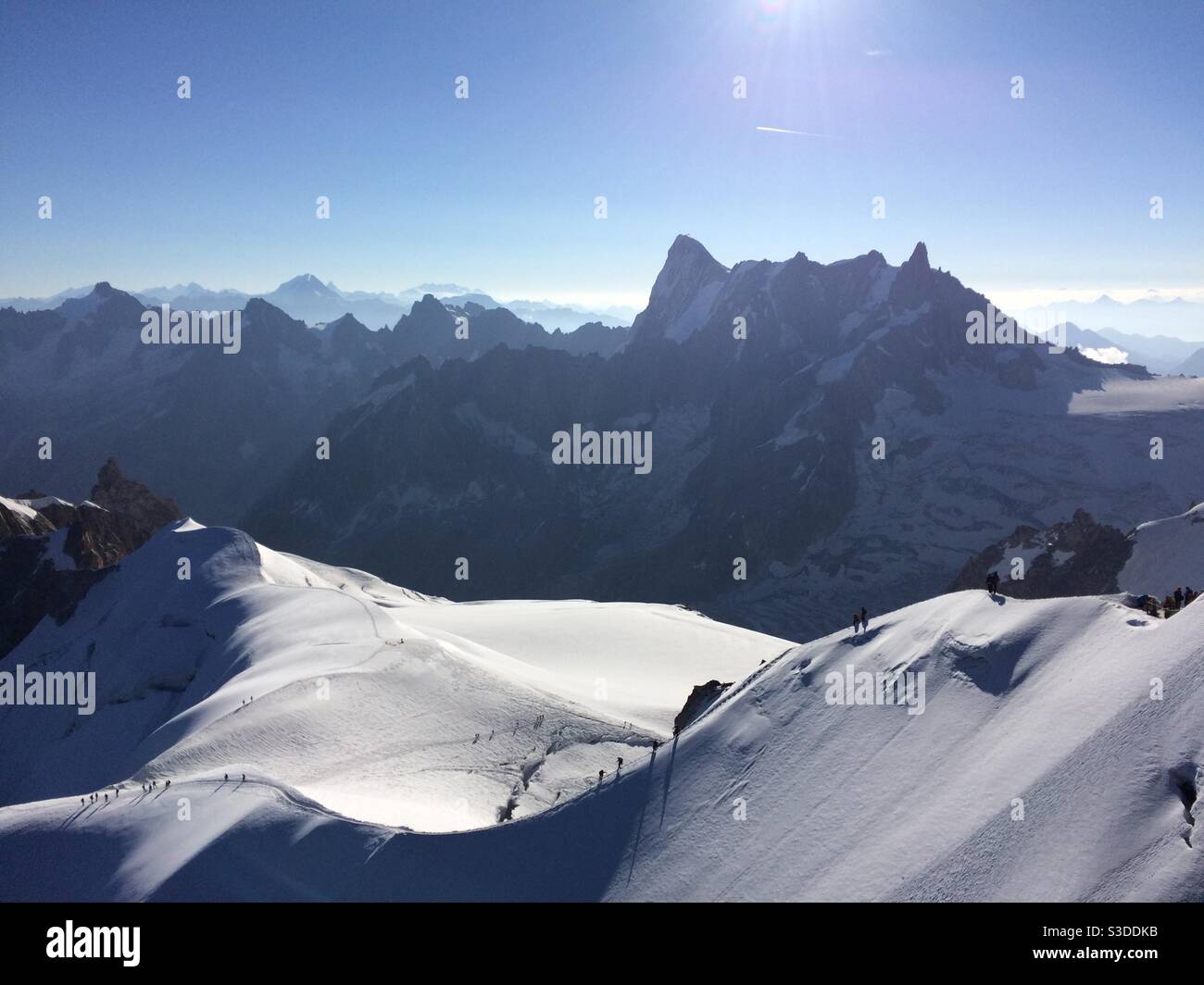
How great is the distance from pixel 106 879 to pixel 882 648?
25.4 metres

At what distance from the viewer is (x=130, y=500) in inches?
5502

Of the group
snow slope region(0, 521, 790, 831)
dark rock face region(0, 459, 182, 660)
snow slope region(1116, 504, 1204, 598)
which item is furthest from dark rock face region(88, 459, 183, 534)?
snow slope region(1116, 504, 1204, 598)

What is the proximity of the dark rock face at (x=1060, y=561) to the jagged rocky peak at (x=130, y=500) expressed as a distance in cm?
12732

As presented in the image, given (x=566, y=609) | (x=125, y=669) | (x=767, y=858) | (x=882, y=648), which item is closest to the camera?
(x=767, y=858)

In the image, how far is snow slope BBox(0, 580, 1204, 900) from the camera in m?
17.2

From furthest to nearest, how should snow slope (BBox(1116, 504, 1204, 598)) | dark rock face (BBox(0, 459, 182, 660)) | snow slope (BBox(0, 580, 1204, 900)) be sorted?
dark rock face (BBox(0, 459, 182, 660))
snow slope (BBox(1116, 504, 1204, 598))
snow slope (BBox(0, 580, 1204, 900))

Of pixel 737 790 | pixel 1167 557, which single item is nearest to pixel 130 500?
pixel 737 790

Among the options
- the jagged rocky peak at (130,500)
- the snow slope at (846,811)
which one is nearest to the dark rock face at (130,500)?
the jagged rocky peak at (130,500)

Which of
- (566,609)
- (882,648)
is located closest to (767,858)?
(882,648)

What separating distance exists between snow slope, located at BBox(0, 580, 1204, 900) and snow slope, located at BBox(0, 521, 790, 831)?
4281mm

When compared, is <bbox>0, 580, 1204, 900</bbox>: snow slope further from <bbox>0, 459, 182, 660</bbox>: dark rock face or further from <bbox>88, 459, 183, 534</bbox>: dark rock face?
<bbox>88, 459, 183, 534</bbox>: dark rock face

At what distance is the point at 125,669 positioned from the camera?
6494 cm
